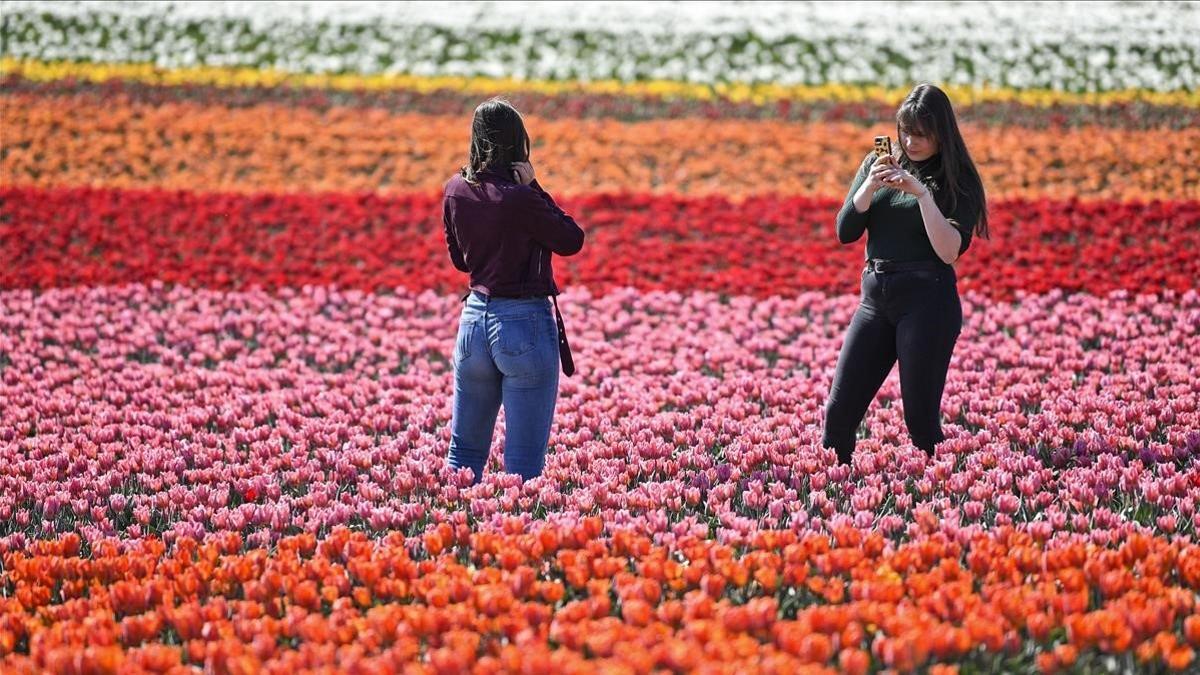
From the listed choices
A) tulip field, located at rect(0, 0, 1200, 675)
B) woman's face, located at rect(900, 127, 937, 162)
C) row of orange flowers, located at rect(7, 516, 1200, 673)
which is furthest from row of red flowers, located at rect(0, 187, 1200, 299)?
row of orange flowers, located at rect(7, 516, 1200, 673)

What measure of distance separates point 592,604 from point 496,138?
5.75 feet

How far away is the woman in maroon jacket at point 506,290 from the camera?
4145 mm

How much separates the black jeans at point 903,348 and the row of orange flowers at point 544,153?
6.26 meters

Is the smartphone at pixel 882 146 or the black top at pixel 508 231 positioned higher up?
the smartphone at pixel 882 146

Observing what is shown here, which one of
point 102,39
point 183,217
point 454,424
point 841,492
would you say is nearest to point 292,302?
point 183,217

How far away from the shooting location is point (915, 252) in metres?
4.35

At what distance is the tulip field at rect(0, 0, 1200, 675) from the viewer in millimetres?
3098

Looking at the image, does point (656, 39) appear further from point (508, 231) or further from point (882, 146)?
point (508, 231)

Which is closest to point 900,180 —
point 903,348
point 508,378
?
point 903,348

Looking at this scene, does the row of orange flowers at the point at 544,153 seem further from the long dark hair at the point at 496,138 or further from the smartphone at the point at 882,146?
the long dark hair at the point at 496,138

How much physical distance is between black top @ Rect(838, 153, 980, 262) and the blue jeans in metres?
1.20

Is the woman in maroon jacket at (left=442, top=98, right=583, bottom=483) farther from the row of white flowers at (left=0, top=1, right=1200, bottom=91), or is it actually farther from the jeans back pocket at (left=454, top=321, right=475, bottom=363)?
the row of white flowers at (left=0, top=1, right=1200, bottom=91)

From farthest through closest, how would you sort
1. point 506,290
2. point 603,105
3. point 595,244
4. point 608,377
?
point 603,105 < point 595,244 < point 608,377 < point 506,290

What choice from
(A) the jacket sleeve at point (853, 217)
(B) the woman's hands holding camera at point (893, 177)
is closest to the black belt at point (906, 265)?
(A) the jacket sleeve at point (853, 217)
